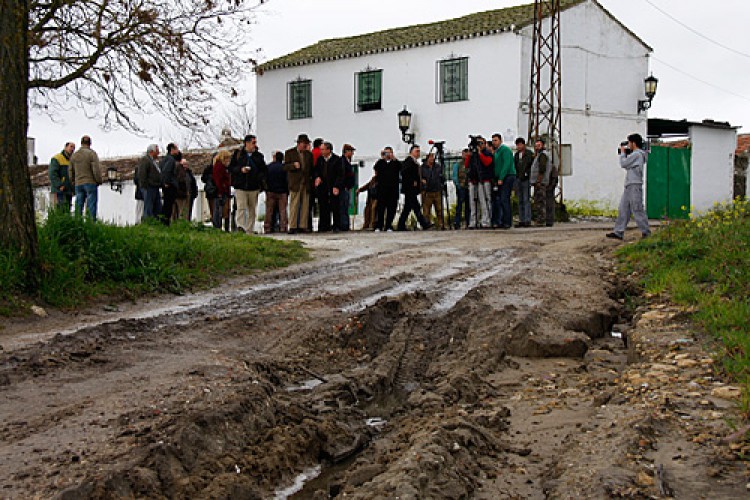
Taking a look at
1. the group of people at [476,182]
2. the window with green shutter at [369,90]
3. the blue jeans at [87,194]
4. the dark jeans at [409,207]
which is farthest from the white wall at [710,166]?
the blue jeans at [87,194]

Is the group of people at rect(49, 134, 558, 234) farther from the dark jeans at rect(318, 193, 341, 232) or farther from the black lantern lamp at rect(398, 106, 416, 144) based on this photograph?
the black lantern lamp at rect(398, 106, 416, 144)

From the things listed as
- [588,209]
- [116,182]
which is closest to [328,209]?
[588,209]

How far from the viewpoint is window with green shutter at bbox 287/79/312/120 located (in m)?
30.8

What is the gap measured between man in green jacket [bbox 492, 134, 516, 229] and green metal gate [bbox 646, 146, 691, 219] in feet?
38.8

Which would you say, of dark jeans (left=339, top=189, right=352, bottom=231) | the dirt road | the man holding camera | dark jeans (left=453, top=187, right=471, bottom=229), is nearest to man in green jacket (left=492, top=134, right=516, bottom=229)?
dark jeans (left=453, top=187, right=471, bottom=229)

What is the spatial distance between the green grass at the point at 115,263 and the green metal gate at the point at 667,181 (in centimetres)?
2003

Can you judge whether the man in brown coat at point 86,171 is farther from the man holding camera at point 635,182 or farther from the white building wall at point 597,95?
the white building wall at point 597,95

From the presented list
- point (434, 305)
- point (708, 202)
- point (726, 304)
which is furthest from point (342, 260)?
point (708, 202)

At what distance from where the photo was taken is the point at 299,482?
158 inches

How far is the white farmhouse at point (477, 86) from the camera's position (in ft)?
85.2

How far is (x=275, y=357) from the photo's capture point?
6.02m

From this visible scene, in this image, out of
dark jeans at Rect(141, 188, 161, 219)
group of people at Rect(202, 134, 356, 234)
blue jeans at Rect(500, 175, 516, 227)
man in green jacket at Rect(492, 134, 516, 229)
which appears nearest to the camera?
dark jeans at Rect(141, 188, 161, 219)

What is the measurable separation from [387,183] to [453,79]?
10727 mm

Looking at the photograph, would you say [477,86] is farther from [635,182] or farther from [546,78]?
[635,182]
